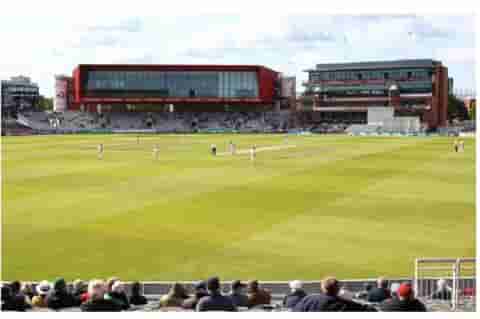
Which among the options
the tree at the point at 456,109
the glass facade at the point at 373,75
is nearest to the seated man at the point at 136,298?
the glass facade at the point at 373,75

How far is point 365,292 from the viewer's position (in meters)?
7.49

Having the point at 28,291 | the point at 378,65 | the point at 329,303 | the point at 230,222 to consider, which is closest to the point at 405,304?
the point at 329,303

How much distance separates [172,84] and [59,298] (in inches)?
2961

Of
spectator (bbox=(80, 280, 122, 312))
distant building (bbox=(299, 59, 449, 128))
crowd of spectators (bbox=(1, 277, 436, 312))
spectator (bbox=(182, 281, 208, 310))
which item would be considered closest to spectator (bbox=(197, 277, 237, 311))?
crowd of spectators (bbox=(1, 277, 436, 312))

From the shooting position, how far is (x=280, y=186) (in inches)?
749

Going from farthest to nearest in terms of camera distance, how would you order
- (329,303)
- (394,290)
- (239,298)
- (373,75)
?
(373,75), (394,290), (239,298), (329,303)

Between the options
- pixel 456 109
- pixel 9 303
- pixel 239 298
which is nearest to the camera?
pixel 9 303

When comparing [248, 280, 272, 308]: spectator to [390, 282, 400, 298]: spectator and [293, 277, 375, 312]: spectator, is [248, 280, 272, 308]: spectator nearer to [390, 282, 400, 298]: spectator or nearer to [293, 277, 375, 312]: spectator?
[293, 277, 375, 312]: spectator

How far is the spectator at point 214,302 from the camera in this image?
603cm

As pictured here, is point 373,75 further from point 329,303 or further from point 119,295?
point 329,303

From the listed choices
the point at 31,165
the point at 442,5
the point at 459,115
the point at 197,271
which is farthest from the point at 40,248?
the point at 459,115

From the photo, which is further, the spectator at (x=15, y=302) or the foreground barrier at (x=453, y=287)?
the foreground barrier at (x=453, y=287)

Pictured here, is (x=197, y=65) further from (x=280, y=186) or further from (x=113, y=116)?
(x=280, y=186)

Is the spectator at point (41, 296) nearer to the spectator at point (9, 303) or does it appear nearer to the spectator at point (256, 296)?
the spectator at point (9, 303)
